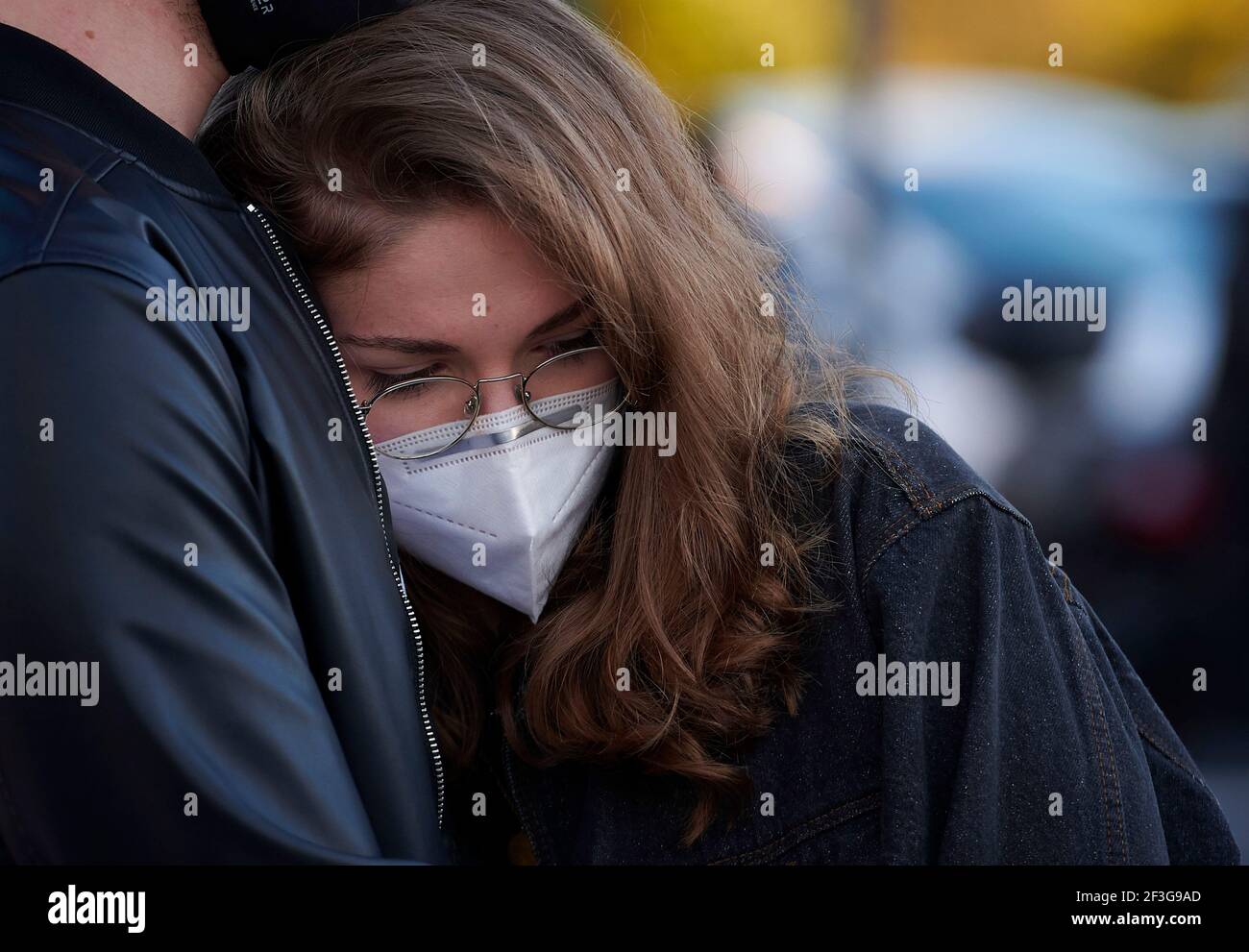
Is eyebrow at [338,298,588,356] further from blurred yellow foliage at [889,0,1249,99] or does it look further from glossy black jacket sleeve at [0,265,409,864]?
blurred yellow foliage at [889,0,1249,99]

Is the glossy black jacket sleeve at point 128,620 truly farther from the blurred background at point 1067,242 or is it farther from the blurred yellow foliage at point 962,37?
the blurred background at point 1067,242

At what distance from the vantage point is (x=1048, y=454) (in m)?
3.10

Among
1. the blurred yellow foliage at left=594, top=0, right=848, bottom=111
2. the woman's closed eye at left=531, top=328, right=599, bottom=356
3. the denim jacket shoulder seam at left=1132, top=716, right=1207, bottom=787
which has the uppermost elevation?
the blurred yellow foliage at left=594, top=0, right=848, bottom=111

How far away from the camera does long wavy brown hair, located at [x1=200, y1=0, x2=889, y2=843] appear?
142cm

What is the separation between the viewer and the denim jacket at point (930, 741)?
4.48ft

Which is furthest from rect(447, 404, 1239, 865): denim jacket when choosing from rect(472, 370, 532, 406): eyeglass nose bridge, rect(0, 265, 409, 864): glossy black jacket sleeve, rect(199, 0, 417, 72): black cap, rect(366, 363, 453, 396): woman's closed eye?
rect(199, 0, 417, 72): black cap

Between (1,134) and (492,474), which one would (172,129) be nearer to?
(1,134)

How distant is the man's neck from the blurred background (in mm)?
1573

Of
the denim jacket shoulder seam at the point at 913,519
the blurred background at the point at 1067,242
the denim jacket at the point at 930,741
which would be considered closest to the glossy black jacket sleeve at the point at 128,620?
the denim jacket at the point at 930,741

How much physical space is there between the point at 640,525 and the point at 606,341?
274mm

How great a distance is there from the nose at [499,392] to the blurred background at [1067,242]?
55.8 inches

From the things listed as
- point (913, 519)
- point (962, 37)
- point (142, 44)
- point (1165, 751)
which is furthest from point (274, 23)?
point (962, 37)

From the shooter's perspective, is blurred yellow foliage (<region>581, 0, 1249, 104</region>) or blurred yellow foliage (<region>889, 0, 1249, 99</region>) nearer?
blurred yellow foliage (<region>581, 0, 1249, 104</region>)

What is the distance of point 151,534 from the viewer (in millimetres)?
875
